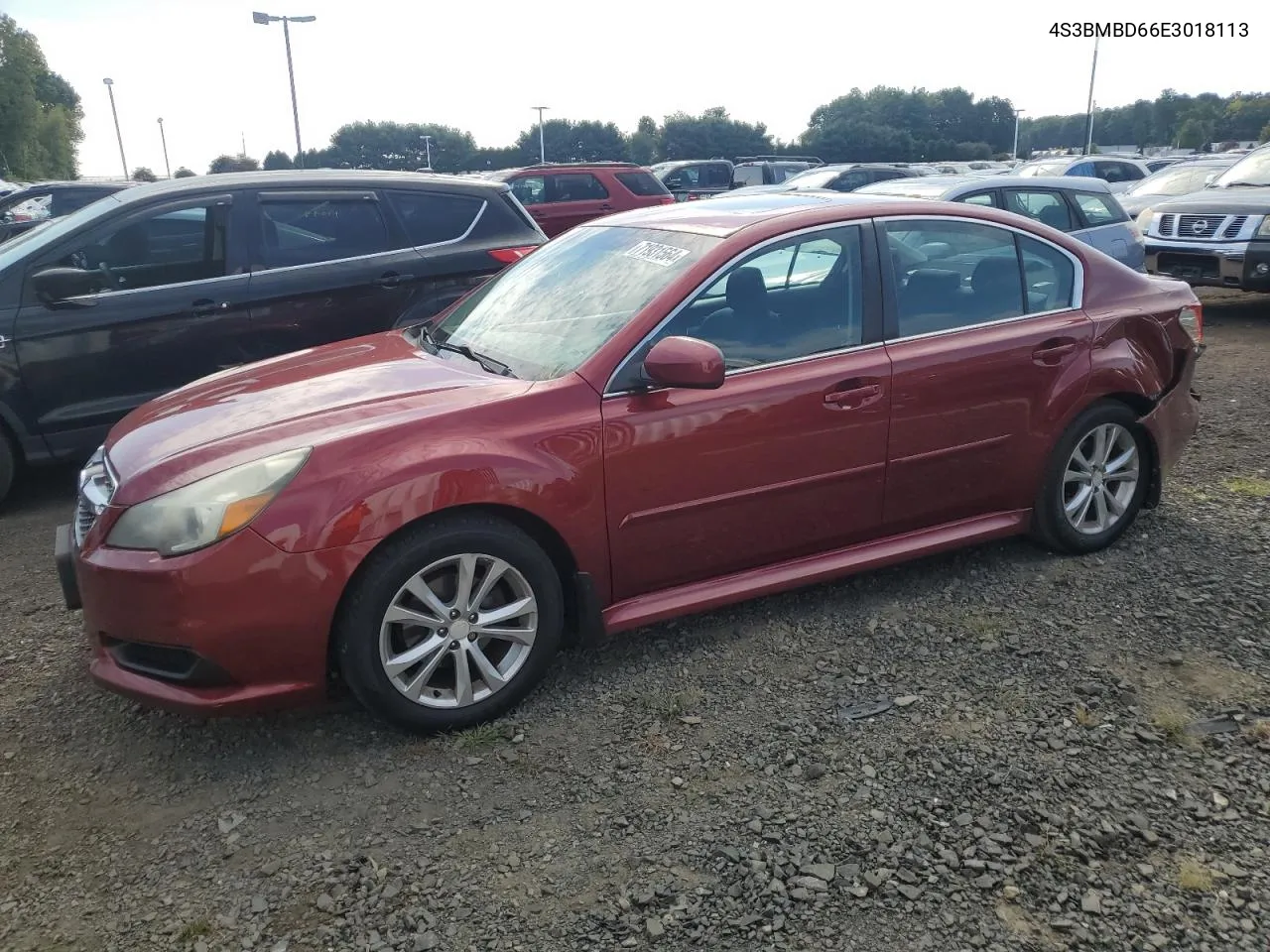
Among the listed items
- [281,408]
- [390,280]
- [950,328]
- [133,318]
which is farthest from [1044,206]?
[281,408]

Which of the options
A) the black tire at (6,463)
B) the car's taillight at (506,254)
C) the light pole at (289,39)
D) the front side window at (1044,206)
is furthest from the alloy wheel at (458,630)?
the light pole at (289,39)

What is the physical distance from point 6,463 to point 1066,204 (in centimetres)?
844

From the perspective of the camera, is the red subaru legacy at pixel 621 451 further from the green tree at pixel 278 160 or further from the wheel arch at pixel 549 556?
the green tree at pixel 278 160

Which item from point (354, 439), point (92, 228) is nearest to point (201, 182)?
point (92, 228)

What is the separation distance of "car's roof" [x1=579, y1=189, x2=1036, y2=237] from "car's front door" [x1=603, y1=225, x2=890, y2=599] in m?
0.14

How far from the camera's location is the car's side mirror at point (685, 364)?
128 inches

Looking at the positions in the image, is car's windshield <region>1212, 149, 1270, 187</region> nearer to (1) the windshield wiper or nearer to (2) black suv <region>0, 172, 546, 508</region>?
(2) black suv <region>0, 172, 546, 508</region>

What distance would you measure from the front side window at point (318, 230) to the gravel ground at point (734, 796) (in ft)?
9.11

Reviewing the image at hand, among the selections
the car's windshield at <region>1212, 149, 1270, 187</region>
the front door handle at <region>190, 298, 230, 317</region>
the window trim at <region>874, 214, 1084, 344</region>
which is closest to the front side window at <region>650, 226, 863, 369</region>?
the window trim at <region>874, 214, 1084, 344</region>

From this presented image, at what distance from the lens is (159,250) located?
225 inches

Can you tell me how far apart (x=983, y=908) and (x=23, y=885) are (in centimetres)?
244

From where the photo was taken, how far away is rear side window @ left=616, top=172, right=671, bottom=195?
590 inches

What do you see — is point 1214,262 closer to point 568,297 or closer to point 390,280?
point 390,280

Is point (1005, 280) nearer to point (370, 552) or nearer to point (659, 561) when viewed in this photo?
point (659, 561)
